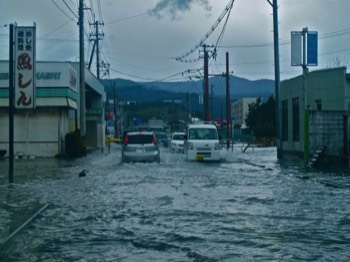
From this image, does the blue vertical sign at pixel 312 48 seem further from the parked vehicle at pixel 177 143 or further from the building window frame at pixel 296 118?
the parked vehicle at pixel 177 143

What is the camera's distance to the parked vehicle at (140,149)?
3419 cm

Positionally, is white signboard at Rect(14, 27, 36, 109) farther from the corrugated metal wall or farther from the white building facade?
the white building facade

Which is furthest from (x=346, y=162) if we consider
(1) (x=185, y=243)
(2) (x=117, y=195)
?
(1) (x=185, y=243)

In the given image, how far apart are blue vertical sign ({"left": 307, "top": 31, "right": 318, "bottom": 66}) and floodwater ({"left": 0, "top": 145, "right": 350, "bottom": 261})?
1021 cm

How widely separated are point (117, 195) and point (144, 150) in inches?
634

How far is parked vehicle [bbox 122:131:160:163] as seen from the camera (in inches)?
1346

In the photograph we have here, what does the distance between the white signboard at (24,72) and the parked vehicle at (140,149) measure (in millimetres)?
9579

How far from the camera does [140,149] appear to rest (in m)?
34.2

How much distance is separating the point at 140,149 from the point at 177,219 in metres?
21.0

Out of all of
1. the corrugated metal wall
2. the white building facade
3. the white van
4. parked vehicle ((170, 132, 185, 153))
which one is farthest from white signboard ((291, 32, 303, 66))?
parked vehicle ((170, 132, 185, 153))

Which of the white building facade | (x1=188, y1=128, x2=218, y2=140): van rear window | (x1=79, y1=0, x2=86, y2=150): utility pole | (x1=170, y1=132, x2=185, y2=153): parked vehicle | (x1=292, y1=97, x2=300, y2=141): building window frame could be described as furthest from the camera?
(x1=170, y1=132, x2=185, y2=153): parked vehicle

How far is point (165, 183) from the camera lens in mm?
21797

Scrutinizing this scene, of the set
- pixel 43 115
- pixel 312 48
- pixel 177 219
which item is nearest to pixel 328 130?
pixel 312 48

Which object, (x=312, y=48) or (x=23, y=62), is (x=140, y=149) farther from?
(x=23, y=62)
